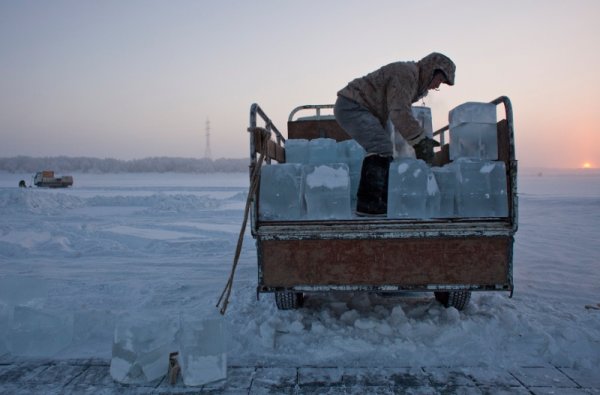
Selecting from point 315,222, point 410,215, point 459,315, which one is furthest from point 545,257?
point 315,222

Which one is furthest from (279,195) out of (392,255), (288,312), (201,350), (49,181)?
(49,181)

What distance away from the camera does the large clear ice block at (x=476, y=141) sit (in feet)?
11.6

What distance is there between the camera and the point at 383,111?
3811 millimetres

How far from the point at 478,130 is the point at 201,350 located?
267 centimetres

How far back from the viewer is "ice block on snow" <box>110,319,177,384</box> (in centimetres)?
256

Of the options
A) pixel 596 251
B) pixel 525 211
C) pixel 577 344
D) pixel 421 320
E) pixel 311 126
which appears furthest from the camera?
pixel 525 211

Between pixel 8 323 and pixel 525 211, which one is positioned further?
pixel 525 211

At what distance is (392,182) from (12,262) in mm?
5767

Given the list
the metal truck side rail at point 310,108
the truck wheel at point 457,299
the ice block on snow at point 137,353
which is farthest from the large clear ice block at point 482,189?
the metal truck side rail at point 310,108

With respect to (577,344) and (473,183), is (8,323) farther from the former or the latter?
(577,344)

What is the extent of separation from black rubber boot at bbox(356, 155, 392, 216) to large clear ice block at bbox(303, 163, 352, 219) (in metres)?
0.28

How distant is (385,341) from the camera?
3055 millimetres

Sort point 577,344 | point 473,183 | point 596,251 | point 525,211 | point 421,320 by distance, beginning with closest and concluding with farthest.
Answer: point 577,344 → point 473,183 → point 421,320 → point 596,251 → point 525,211

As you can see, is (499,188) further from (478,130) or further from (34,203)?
(34,203)
